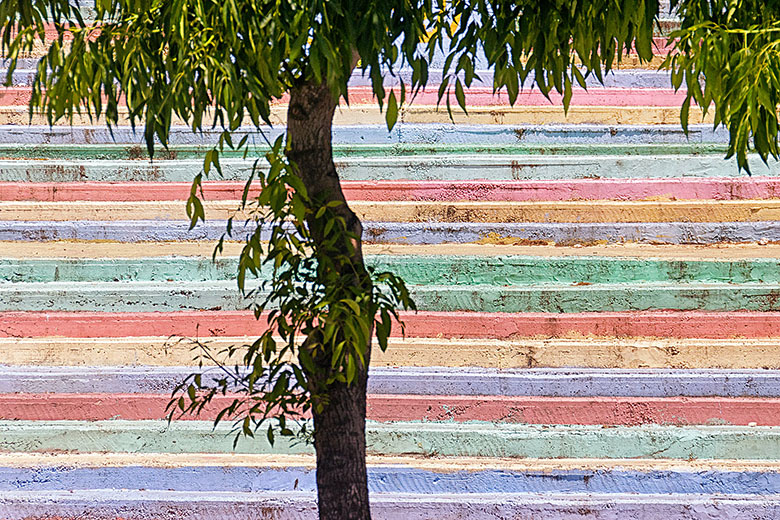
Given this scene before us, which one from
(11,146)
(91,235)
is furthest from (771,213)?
(11,146)

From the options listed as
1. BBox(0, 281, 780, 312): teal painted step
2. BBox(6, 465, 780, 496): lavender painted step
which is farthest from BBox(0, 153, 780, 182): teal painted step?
BBox(6, 465, 780, 496): lavender painted step

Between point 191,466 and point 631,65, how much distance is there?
3.42 meters

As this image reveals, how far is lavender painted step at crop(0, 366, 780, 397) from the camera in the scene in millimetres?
3854

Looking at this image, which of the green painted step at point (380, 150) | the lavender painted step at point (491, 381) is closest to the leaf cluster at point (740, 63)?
the lavender painted step at point (491, 381)

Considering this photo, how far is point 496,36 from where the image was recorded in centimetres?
192

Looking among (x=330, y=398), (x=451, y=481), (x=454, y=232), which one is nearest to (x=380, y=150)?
(x=454, y=232)

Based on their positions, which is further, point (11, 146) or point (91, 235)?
point (11, 146)

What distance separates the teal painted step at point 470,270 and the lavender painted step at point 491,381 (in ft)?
1.64

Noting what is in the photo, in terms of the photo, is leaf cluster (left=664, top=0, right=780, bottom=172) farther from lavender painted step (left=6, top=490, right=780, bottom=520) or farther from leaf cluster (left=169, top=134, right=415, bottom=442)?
lavender painted step (left=6, top=490, right=780, bottom=520)

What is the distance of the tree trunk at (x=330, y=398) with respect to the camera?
2.32m

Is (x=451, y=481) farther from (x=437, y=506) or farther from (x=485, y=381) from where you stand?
(x=485, y=381)

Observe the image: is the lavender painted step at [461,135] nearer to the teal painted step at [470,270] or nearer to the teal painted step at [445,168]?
the teal painted step at [445,168]

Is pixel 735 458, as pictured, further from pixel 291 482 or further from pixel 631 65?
pixel 631 65

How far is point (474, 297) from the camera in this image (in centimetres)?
419
